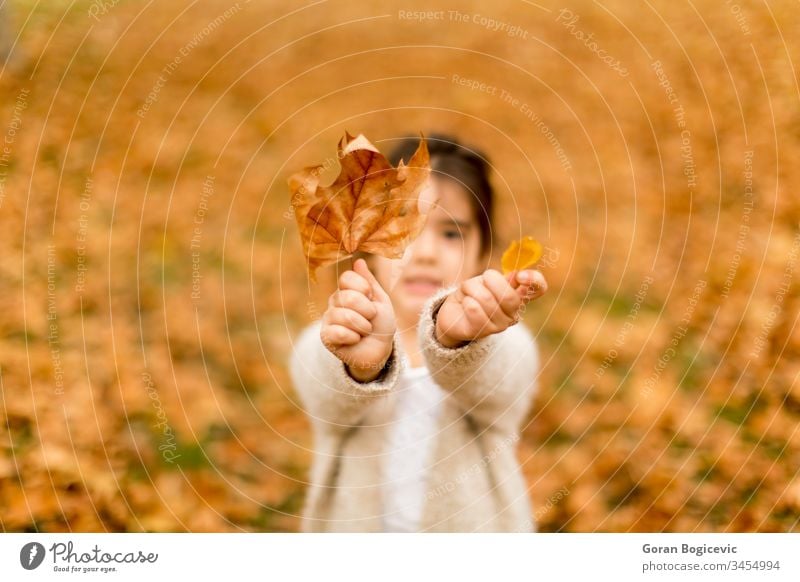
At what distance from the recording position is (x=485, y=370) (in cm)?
115

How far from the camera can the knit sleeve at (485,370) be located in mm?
1004

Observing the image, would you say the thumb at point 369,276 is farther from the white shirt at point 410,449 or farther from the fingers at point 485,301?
the white shirt at point 410,449

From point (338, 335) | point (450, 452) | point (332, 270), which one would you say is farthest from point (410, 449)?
point (332, 270)

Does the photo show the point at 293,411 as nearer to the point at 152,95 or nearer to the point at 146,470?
the point at 146,470

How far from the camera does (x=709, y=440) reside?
183cm

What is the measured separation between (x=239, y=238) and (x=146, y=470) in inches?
46.3

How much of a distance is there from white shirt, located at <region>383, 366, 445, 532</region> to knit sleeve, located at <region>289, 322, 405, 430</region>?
12 centimetres

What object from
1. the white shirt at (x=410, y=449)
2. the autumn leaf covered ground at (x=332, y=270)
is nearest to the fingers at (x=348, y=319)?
the white shirt at (x=410, y=449)

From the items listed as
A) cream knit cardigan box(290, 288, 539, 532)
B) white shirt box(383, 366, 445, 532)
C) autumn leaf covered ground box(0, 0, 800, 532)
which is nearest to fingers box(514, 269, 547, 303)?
cream knit cardigan box(290, 288, 539, 532)

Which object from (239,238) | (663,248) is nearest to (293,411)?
(239,238)

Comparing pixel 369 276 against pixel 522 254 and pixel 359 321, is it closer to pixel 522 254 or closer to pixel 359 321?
pixel 359 321

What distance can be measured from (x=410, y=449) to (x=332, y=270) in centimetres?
68

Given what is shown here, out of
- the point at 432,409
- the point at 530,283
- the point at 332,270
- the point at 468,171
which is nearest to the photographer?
the point at 530,283
